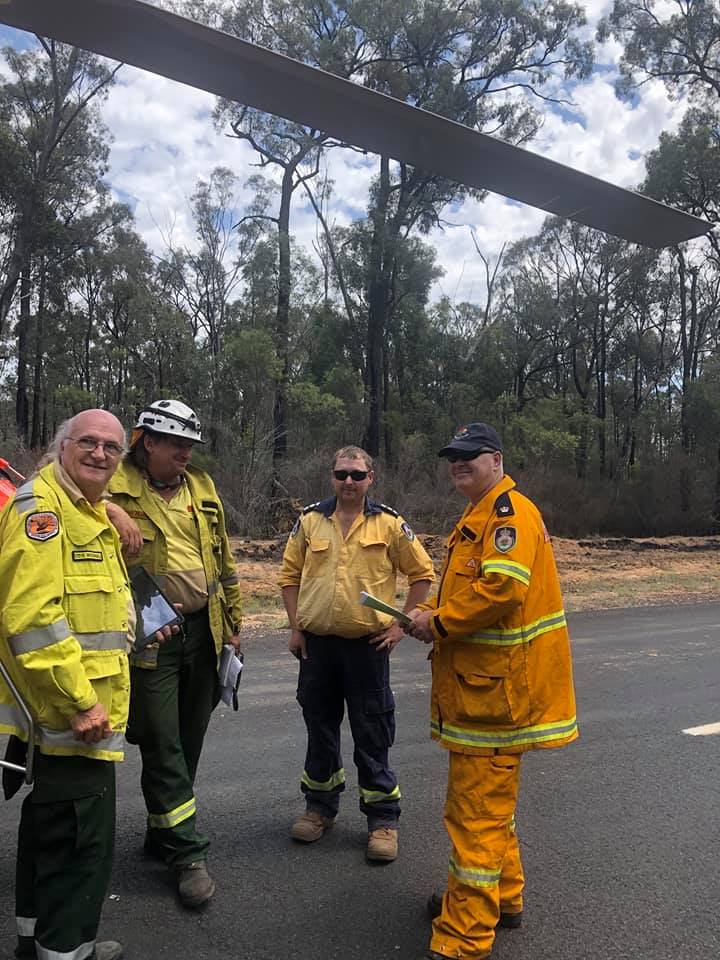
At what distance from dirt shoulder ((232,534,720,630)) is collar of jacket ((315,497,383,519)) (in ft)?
18.8

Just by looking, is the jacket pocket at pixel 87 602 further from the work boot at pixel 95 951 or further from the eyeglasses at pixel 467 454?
the eyeglasses at pixel 467 454

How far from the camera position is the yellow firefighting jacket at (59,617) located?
2.38 metres

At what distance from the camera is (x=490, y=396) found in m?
38.1

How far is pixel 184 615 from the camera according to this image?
3.51 meters

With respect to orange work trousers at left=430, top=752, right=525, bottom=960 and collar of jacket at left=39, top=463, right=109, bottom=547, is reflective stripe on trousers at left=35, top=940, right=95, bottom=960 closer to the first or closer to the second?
orange work trousers at left=430, top=752, right=525, bottom=960

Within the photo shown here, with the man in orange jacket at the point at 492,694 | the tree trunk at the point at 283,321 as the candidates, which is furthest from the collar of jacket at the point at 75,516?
the tree trunk at the point at 283,321

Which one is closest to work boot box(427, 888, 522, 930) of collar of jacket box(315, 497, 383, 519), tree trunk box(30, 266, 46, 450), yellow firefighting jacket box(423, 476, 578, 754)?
yellow firefighting jacket box(423, 476, 578, 754)

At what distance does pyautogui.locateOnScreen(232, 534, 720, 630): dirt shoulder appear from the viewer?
11977 millimetres

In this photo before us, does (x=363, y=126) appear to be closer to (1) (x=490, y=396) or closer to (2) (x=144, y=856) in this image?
(2) (x=144, y=856)

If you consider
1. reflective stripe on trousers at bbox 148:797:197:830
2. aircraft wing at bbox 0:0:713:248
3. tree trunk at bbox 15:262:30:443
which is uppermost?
tree trunk at bbox 15:262:30:443

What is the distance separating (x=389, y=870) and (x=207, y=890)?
2.73 ft

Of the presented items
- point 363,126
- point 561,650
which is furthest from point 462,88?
point 561,650

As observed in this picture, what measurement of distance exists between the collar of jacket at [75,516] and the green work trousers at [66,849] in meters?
0.73

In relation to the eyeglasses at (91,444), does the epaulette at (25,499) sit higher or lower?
lower
